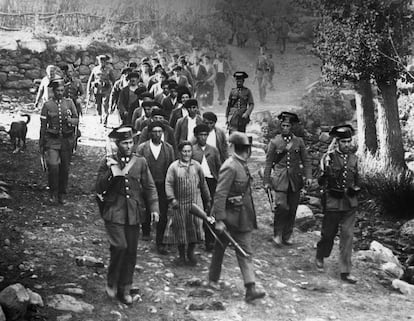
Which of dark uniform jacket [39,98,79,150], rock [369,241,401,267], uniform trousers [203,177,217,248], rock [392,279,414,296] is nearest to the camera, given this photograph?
rock [392,279,414,296]

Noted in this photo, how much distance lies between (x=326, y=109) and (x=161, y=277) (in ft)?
35.2

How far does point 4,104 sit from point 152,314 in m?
13.5

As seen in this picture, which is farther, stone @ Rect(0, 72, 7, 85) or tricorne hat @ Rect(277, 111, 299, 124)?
stone @ Rect(0, 72, 7, 85)

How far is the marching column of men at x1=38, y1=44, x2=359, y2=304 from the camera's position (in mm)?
5910

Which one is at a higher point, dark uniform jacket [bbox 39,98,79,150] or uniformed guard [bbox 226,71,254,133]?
uniformed guard [bbox 226,71,254,133]

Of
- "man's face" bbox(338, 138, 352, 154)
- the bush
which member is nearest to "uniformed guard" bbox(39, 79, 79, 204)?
"man's face" bbox(338, 138, 352, 154)

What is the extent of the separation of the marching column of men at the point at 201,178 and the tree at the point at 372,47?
263cm

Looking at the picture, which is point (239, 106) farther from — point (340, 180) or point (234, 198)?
point (234, 198)

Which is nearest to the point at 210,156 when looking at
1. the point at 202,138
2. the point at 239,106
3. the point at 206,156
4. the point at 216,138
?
the point at 206,156

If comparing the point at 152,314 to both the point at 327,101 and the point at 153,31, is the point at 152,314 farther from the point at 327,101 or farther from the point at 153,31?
the point at 153,31

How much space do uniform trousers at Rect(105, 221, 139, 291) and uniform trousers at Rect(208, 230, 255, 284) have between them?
38.4 inches

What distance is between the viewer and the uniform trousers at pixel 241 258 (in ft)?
20.5

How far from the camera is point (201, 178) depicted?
703 centimetres

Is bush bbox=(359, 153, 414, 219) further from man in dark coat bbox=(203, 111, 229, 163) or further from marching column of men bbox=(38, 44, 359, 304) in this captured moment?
man in dark coat bbox=(203, 111, 229, 163)
